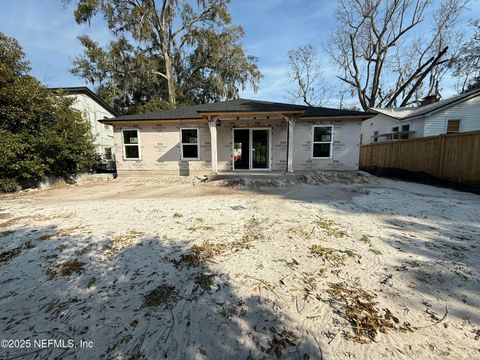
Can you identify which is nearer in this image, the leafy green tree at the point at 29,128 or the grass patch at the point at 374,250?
the grass patch at the point at 374,250

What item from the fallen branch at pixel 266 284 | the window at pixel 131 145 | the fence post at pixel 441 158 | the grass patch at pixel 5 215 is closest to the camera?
the fallen branch at pixel 266 284

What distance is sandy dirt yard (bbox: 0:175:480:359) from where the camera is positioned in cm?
168

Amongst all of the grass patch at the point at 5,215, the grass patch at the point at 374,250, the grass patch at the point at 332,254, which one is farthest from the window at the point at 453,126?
the grass patch at the point at 5,215

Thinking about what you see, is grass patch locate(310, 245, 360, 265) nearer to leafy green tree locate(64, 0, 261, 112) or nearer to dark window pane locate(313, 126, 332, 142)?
dark window pane locate(313, 126, 332, 142)

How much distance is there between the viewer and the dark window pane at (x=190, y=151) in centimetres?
1051

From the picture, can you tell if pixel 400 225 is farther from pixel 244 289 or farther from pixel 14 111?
pixel 14 111

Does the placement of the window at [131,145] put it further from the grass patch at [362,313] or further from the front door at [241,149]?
the grass patch at [362,313]

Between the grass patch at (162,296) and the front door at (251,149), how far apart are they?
8.60m

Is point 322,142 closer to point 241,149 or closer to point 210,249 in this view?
point 241,149

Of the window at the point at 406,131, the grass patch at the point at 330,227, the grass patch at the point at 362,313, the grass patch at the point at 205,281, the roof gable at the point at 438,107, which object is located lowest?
the grass patch at the point at 362,313

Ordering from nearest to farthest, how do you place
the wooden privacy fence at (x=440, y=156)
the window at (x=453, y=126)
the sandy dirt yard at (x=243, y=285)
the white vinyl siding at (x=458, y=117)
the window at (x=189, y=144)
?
the sandy dirt yard at (x=243, y=285) < the wooden privacy fence at (x=440, y=156) < the window at (x=189, y=144) < the white vinyl siding at (x=458, y=117) < the window at (x=453, y=126)

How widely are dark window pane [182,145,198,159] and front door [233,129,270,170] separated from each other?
6.15 ft

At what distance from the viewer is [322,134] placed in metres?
10.0

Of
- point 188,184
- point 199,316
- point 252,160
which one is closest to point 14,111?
point 188,184
